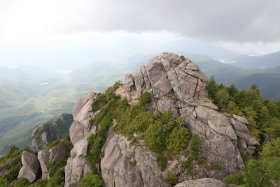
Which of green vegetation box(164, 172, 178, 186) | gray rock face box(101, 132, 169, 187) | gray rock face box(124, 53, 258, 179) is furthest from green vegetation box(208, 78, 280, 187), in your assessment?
gray rock face box(101, 132, 169, 187)

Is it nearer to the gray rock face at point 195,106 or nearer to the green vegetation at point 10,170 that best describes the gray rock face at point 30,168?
the green vegetation at point 10,170

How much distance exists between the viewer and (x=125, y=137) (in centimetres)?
6469

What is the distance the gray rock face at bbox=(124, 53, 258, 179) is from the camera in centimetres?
5903

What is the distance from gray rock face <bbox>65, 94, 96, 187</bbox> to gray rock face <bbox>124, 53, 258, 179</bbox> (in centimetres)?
1384

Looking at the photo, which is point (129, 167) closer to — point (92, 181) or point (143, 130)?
point (143, 130)

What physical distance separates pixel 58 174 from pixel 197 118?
1516 inches

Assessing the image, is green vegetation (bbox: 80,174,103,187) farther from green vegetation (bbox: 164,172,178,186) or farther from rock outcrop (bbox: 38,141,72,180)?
rock outcrop (bbox: 38,141,72,180)

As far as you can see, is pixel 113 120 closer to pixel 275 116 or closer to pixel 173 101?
pixel 173 101

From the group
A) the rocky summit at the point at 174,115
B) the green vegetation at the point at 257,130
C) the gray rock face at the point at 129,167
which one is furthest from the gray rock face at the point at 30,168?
the green vegetation at the point at 257,130

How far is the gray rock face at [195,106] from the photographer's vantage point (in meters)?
59.0

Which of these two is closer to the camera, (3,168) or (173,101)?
(173,101)

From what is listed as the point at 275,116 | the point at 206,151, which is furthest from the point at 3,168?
the point at 275,116

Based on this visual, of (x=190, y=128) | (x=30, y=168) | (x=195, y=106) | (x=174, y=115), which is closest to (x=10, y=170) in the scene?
(x=30, y=168)

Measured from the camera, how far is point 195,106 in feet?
215
